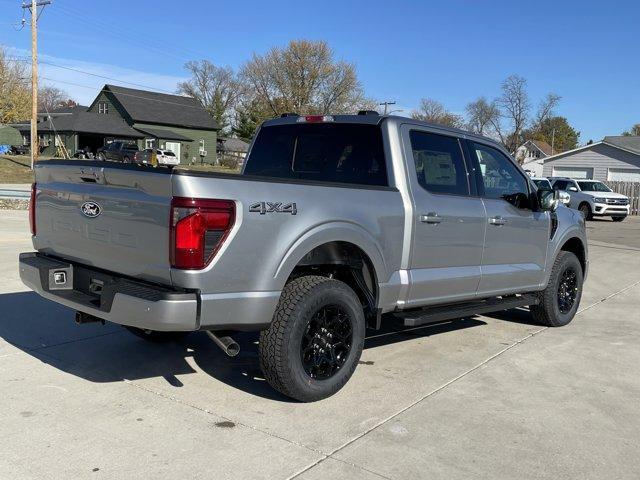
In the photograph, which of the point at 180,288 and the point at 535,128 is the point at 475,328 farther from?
the point at 535,128

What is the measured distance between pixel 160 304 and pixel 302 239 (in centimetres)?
99

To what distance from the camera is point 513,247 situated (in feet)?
19.5

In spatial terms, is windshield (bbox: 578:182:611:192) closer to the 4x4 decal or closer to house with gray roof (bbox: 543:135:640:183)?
house with gray roof (bbox: 543:135:640:183)

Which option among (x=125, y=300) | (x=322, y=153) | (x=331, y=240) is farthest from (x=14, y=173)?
(x=331, y=240)

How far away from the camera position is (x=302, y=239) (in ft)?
13.1

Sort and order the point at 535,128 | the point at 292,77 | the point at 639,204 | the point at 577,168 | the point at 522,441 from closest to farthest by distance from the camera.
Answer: the point at 522,441, the point at 639,204, the point at 577,168, the point at 292,77, the point at 535,128

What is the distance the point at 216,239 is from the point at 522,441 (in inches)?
88.2

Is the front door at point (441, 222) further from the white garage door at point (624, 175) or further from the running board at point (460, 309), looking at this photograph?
the white garage door at point (624, 175)

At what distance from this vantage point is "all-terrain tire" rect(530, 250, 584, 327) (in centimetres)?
662

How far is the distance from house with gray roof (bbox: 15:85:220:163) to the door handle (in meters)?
49.3

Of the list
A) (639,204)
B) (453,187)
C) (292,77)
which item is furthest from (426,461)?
(292,77)

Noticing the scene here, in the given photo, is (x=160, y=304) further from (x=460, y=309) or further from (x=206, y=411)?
(x=460, y=309)

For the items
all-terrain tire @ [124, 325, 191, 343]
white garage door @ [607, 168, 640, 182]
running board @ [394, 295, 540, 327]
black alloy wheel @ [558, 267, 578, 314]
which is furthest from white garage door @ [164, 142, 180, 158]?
running board @ [394, 295, 540, 327]

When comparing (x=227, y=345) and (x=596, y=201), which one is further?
(x=596, y=201)
